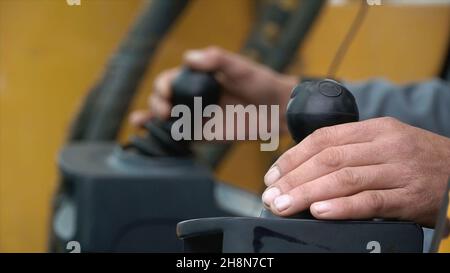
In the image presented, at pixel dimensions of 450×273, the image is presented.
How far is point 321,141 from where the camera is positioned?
68 cm

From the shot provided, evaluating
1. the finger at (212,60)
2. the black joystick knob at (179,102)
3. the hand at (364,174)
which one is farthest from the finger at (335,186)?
the finger at (212,60)

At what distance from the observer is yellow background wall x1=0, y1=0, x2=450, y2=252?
157cm

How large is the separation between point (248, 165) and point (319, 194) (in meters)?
1.28

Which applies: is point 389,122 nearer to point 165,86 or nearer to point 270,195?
point 270,195

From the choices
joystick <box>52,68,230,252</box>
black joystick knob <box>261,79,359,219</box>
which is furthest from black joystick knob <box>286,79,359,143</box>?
joystick <box>52,68,230,252</box>

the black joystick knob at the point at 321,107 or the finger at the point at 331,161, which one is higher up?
the black joystick knob at the point at 321,107

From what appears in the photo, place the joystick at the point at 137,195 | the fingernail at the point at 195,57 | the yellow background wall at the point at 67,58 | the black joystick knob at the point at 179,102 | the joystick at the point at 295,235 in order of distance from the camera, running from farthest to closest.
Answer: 1. the yellow background wall at the point at 67,58
2. the fingernail at the point at 195,57
3. the black joystick knob at the point at 179,102
4. the joystick at the point at 137,195
5. the joystick at the point at 295,235

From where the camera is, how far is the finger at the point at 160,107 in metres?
1.41

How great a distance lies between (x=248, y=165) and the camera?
6.30 ft

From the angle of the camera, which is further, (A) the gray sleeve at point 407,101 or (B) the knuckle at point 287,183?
(A) the gray sleeve at point 407,101
